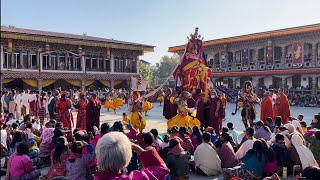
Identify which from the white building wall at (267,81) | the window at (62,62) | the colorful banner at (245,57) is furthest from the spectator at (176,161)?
the colorful banner at (245,57)

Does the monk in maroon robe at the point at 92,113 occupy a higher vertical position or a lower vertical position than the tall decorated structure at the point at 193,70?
lower

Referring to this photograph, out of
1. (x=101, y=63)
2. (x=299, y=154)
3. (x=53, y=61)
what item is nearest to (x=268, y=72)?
(x=101, y=63)

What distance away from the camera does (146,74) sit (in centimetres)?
5253

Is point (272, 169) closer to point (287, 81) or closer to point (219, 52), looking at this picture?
point (287, 81)

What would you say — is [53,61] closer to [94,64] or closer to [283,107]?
[94,64]

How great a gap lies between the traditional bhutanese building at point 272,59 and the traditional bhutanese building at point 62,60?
24.4ft

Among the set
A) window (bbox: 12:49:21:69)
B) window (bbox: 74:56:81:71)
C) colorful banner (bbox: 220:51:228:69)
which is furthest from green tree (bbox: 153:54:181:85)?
window (bbox: 12:49:21:69)

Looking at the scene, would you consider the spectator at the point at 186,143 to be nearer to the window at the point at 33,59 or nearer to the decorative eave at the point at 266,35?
the decorative eave at the point at 266,35

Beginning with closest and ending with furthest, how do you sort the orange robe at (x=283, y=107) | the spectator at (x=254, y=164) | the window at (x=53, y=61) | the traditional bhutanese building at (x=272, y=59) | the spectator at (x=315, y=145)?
the spectator at (x=254, y=164) < the spectator at (x=315, y=145) < the orange robe at (x=283, y=107) < the traditional bhutanese building at (x=272, y=59) < the window at (x=53, y=61)

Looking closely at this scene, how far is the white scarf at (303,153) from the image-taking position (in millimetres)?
5566

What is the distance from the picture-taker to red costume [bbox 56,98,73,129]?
10094 mm

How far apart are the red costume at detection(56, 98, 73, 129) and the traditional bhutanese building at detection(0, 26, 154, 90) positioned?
40.0 ft

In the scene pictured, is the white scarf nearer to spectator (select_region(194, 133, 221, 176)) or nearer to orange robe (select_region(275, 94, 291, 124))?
spectator (select_region(194, 133, 221, 176))

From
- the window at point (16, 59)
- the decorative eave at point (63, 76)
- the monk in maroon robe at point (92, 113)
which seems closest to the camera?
the monk in maroon robe at point (92, 113)
